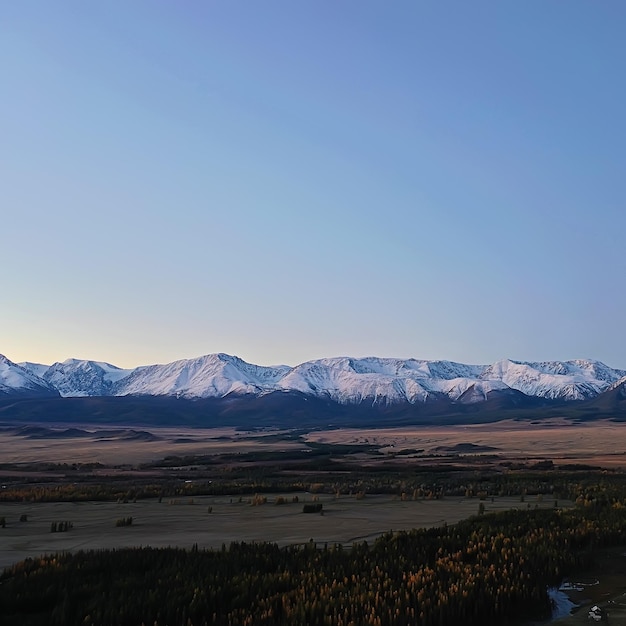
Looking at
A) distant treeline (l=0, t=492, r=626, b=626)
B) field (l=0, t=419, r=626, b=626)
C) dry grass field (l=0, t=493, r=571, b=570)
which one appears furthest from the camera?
dry grass field (l=0, t=493, r=571, b=570)

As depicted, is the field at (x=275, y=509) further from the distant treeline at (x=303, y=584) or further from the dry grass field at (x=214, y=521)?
the distant treeline at (x=303, y=584)

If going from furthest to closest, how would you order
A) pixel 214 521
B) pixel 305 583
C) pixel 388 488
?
pixel 388 488
pixel 214 521
pixel 305 583

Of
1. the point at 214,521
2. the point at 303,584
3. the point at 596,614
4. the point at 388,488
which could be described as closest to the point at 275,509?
the point at 214,521

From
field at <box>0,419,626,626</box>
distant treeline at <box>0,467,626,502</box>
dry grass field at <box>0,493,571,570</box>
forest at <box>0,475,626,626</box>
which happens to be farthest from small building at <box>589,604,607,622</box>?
distant treeline at <box>0,467,626,502</box>

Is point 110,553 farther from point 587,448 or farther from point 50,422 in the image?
point 50,422

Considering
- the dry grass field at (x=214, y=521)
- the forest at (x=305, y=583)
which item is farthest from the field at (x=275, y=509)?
the forest at (x=305, y=583)

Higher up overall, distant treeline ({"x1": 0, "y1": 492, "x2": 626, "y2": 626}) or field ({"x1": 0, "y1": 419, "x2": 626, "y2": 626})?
distant treeline ({"x1": 0, "y1": 492, "x2": 626, "y2": 626})

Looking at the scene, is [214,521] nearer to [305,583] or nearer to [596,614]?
[305,583]

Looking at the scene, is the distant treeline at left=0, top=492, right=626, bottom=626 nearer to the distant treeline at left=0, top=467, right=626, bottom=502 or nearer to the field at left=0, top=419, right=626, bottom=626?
the field at left=0, top=419, right=626, bottom=626

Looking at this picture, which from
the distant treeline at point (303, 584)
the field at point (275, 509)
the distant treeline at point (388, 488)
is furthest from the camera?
the distant treeline at point (388, 488)
